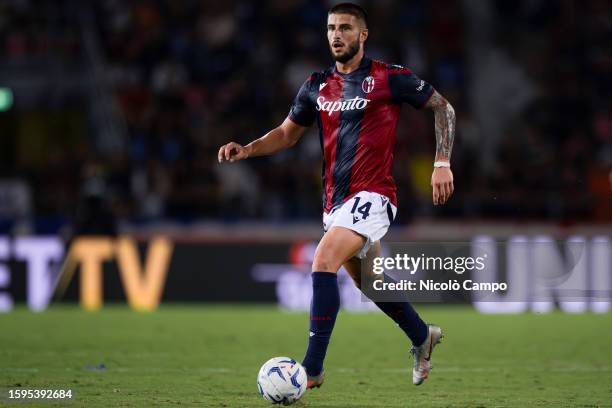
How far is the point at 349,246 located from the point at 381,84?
102 centimetres

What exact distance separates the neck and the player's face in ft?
0.19

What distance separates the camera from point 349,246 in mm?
7043

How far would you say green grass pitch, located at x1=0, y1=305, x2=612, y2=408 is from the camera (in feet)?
24.5

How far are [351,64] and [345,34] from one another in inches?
Answer: 9.4

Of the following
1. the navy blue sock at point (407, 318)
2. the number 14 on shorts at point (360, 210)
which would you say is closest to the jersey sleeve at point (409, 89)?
the number 14 on shorts at point (360, 210)

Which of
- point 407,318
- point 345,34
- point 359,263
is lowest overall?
point 407,318

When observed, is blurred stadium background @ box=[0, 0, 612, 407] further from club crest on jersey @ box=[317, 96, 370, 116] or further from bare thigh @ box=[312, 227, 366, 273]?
club crest on jersey @ box=[317, 96, 370, 116]

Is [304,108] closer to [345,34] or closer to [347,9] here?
[345,34]

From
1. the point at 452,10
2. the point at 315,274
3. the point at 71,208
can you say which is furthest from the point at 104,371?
the point at 452,10

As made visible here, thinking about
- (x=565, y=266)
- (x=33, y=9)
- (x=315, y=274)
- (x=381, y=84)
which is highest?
(x=33, y=9)

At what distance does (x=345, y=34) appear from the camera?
722 centimetres

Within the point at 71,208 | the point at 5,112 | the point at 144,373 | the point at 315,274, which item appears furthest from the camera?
the point at 5,112

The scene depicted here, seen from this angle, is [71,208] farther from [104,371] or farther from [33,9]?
[104,371]

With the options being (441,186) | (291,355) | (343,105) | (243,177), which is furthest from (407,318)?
(243,177)
